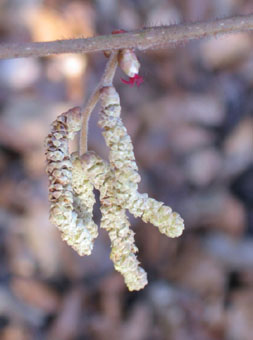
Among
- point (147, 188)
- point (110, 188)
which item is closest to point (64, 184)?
point (110, 188)

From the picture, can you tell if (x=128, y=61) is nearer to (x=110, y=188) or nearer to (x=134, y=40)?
(x=134, y=40)

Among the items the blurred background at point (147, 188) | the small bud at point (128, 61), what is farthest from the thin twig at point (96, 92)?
the blurred background at point (147, 188)

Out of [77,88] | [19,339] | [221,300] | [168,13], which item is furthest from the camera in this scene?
[168,13]

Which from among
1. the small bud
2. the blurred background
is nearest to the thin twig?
the small bud

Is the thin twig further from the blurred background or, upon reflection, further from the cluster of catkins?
the blurred background

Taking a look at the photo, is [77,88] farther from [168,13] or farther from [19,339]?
[19,339]

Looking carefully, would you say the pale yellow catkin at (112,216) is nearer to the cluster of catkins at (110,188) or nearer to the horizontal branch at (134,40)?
the cluster of catkins at (110,188)

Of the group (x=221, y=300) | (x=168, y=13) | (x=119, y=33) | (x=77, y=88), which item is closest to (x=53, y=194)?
(x=119, y=33)
